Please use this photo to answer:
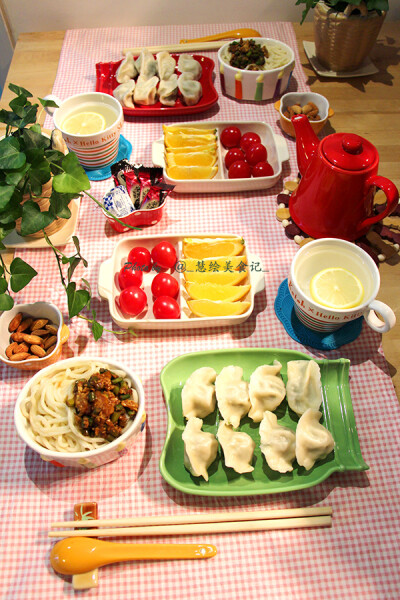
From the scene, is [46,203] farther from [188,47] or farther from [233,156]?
[188,47]

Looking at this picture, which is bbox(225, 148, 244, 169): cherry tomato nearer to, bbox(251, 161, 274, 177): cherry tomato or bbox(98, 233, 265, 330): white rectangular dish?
bbox(251, 161, 274, 177): cherry tomato

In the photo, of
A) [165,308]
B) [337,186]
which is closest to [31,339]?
[165,308]

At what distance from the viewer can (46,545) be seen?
1038 mm

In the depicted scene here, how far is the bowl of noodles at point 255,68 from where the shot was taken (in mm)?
1905

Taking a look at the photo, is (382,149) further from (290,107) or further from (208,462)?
(208,462)

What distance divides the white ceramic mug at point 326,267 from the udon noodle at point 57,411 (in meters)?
0.55

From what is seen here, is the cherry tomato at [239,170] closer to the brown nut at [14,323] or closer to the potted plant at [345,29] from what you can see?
the potted plant at [345,29]

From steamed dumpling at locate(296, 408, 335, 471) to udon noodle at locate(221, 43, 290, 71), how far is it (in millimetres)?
1629

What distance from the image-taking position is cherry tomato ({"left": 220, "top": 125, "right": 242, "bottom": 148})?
5.90 feet

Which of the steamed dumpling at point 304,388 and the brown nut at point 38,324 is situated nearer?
the steamed dumpling at point 304,388

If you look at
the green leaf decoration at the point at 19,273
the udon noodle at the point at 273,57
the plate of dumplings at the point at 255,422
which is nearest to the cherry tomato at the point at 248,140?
the udon noodle at the point at 273,57

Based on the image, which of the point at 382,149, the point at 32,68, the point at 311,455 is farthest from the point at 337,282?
the point at 32,68

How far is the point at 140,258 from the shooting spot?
1453mm

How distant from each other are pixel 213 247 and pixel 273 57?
3.74ft
